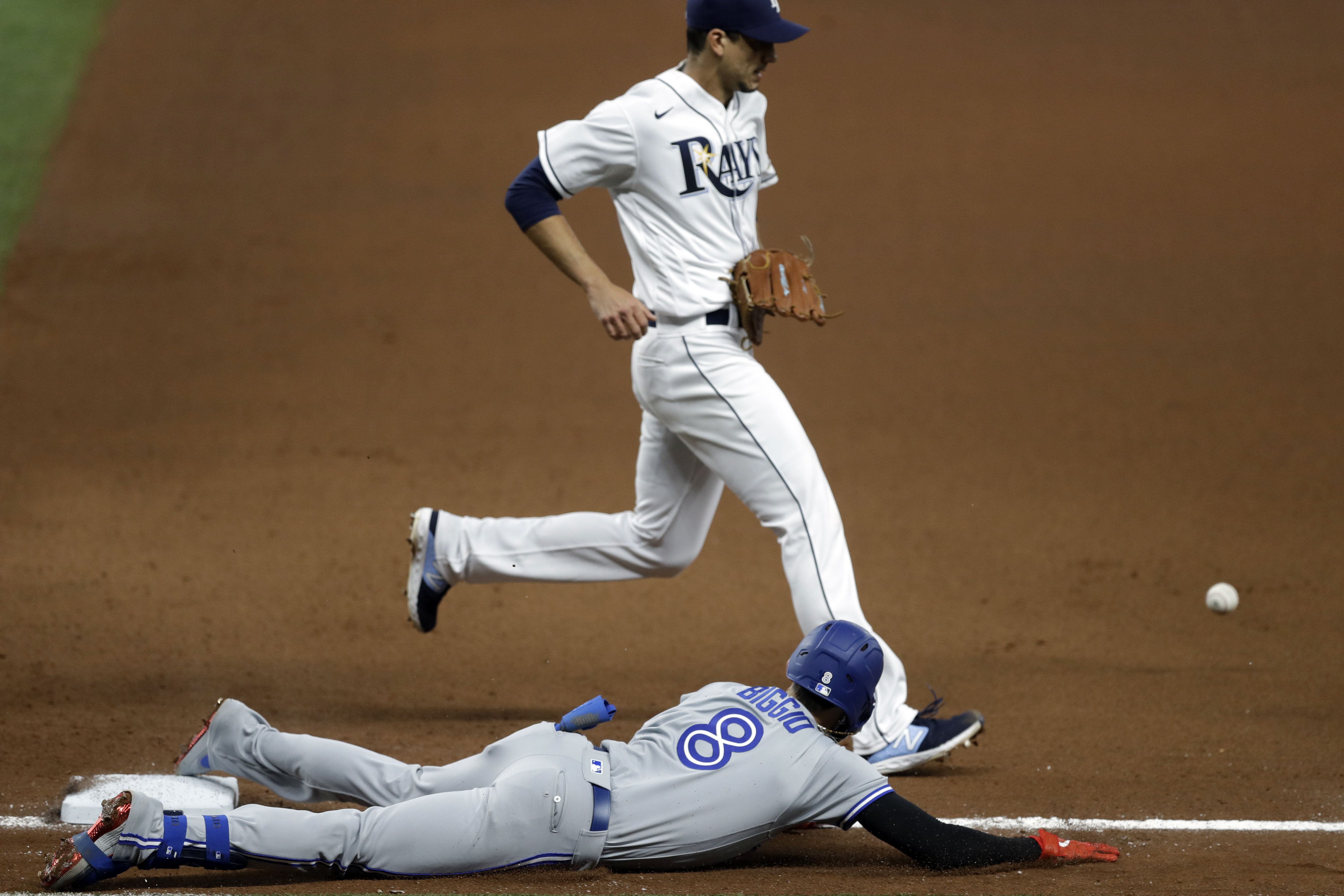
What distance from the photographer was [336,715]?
4.21 metres

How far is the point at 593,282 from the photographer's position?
3.60m

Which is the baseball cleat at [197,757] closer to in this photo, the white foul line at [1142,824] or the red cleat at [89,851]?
the red cleat at [89,851]

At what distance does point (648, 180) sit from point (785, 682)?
1821 millimetres

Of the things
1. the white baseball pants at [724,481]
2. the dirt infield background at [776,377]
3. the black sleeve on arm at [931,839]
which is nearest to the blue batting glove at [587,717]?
the dirt infield background at [776,377]

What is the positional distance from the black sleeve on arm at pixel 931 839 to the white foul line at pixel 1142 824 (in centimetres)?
43

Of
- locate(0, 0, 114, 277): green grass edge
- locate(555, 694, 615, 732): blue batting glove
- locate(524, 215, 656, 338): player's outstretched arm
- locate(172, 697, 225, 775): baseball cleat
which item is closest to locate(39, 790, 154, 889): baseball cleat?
locate(172, 697, 225, 775): baseball cleat

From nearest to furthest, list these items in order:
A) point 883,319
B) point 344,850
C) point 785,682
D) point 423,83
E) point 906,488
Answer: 1. point 344,850
2. point 785,682
3. point 906,488
4. point 883,319
5. point 423,83

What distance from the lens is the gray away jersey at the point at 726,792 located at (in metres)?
2.86

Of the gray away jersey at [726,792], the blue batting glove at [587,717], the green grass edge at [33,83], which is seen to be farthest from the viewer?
the green grass edge at [33,83]

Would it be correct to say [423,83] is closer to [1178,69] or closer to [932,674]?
[1178,69]

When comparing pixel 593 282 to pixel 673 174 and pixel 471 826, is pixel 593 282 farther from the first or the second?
pixel 471 826

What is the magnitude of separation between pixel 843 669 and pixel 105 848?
59.2 inches

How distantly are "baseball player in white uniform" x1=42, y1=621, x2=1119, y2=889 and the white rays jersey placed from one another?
3.72 ft

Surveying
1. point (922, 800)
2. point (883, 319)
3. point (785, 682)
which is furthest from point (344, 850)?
point (883, 319)
